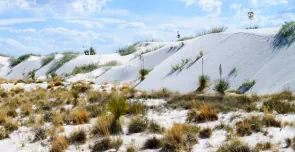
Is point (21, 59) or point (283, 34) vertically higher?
Result: point (283, 34)

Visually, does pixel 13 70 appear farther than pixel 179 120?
Yes

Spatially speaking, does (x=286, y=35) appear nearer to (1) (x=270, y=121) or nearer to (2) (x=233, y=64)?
(2) (x=233, y=64)

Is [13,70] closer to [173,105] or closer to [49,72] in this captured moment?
[49,72]

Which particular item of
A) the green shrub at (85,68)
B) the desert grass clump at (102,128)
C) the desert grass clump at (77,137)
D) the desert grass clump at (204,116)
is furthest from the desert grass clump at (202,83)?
the green shrub at (85,68)

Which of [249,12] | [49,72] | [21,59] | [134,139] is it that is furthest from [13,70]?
[134,139]

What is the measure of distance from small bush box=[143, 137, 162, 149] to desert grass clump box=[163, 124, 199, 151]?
16 centimetres

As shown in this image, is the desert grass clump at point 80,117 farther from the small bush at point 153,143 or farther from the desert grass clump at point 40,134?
the small bush at point 153,143

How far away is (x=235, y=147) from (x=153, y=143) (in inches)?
57.5

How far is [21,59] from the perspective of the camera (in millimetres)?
32875

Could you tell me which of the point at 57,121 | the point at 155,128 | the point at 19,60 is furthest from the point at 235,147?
the point at 19,60

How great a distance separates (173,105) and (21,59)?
27.6 m

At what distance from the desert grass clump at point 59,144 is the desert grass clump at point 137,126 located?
139 cm

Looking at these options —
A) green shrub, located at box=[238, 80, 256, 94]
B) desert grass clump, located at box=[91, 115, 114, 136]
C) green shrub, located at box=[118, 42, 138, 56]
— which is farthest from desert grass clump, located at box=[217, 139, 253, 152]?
green shrub, located at box=[118, 42, 138, 56]

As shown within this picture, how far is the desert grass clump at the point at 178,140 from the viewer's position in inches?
215
